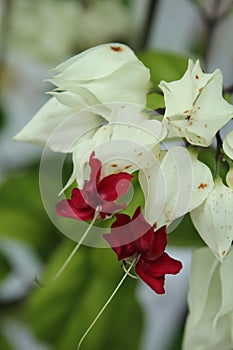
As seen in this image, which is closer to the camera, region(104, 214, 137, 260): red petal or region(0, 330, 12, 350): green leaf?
region(104, 214, 137, 260): red petal

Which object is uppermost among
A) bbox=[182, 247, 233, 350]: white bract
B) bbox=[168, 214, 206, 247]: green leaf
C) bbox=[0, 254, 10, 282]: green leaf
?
bbox=[182, 247, 233, 350]: white bract

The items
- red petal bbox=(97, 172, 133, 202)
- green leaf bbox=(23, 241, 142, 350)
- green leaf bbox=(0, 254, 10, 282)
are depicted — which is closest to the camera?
red petal bbox=(97, 172, 133, 202)

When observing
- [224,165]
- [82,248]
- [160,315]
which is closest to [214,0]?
[82,248]

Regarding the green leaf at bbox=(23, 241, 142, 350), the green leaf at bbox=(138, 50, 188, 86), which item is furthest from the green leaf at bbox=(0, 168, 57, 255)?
the green leaf at bbox=(138, 50, 188, 86)

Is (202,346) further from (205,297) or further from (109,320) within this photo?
(109,320)

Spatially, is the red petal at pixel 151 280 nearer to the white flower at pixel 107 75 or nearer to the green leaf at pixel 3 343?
the white flower at pixel 107 75

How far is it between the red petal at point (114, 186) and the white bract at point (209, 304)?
0.08 metres

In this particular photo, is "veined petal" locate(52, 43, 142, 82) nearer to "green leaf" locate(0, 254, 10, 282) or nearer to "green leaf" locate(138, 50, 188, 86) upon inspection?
"green leaf" locate(138, 50, 188, 86)

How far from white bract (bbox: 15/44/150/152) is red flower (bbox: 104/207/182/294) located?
0.05 metres

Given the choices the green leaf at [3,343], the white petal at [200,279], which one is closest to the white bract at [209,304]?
the white petal at [200,279]

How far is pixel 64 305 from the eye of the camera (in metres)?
0.77

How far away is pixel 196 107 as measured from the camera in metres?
0.41

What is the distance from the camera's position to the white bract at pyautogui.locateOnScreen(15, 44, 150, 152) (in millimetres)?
427

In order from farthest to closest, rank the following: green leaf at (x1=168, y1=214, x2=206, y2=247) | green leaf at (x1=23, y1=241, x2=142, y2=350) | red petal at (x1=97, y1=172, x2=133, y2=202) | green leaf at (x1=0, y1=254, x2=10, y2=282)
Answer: green leaf at (x1=0, y1=254, x2=10, y2=282), green leaf at (x1=23, y1=241, x2=142, y2=350), green leaf at (x1=168, y1=214, x2=206, y2=247), red petal at (x1=97, y1=172, x2=133, y2=202)
